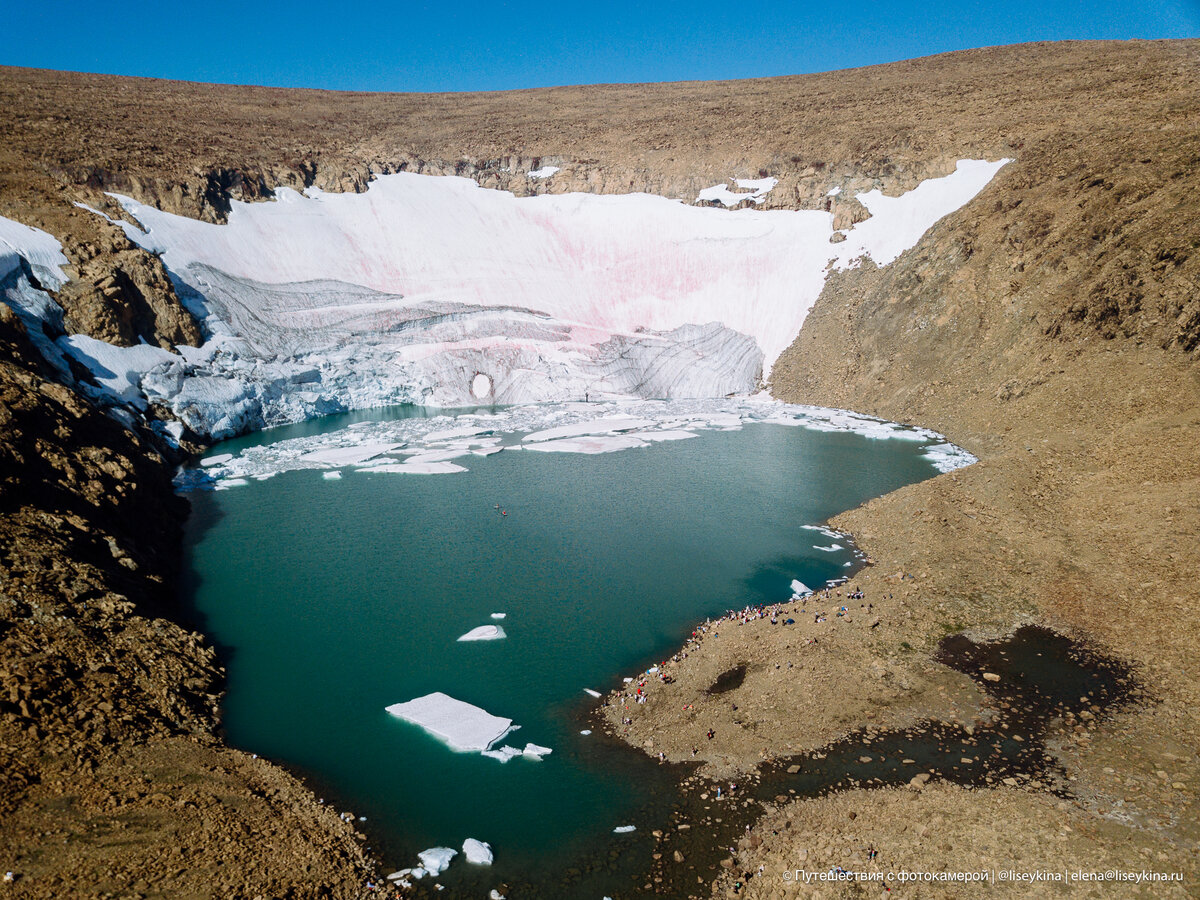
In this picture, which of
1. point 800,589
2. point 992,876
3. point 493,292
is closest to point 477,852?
point 992,876

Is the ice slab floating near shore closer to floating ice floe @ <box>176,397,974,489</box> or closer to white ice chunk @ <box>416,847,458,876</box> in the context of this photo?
white ice chunk @ <box>416,847,458,876</box>

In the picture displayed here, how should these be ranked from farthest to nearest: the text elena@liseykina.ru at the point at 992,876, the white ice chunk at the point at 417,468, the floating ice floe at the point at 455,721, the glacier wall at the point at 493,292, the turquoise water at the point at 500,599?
the glacier wall at the point at 493,292, the white ice chunk at the point at 417,468, the floating ice floe at the point at 455,721, the turquoise water at the point at 500,599, the text elena@liseykina.ru at the point at 992,876

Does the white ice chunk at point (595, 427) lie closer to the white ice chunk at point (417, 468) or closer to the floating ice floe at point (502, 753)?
the white ice chunk at point (417, 468)

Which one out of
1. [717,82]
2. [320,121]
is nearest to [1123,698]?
[320,121]

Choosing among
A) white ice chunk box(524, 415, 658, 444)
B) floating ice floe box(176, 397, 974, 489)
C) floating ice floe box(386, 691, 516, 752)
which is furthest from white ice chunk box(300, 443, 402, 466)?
floating ice floe box(386, 691, 516, 752)

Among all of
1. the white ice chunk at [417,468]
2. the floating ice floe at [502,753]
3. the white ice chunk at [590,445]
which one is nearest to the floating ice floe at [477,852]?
the floating ice floe at [502,753]
